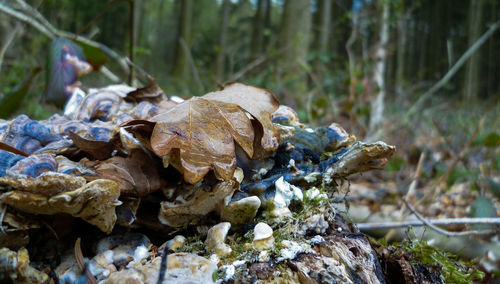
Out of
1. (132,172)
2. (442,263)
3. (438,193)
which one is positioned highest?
(132,172)

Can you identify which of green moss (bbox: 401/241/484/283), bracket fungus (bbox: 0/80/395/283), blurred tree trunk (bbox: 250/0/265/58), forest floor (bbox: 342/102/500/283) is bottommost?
forest floor (bbox: 342/102/500/283)

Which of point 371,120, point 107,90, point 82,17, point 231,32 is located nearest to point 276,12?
point 231,32

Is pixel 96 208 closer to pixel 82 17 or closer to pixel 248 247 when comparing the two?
pixel 248 247

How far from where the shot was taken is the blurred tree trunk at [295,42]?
21.5 feet

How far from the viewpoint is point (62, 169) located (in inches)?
38.5

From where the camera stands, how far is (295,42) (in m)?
6.72

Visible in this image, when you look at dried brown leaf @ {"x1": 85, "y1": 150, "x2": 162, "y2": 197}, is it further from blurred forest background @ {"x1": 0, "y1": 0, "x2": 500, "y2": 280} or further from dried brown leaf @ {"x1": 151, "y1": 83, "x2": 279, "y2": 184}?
blurred forest background @ {"x1": 0, "y1": 0, "x2": 500, "y2": 280}

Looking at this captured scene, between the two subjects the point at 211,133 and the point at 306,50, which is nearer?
the point at 211,133

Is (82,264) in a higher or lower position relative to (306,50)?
lower

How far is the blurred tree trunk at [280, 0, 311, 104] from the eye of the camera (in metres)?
6.56

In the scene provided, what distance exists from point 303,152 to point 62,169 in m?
0.79

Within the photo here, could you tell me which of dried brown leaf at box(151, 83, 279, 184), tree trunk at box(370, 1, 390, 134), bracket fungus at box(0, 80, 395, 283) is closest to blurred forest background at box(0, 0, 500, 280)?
tree trunk at box(370, 1, 390, 134)

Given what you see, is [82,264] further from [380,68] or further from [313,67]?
[313,67]

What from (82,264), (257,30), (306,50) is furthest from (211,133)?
(257,30)
